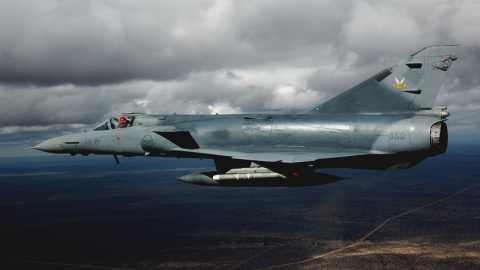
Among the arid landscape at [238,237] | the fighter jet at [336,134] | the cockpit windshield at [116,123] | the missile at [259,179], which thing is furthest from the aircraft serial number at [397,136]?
the arid landscape at [238,237]

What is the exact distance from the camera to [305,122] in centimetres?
1605

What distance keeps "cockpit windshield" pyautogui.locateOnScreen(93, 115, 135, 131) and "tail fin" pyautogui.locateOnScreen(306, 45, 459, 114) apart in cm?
1219

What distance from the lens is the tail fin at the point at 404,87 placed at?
14.9m

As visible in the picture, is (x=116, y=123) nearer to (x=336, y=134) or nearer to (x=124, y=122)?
(x=124, y=122)

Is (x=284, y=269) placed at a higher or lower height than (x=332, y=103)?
lower

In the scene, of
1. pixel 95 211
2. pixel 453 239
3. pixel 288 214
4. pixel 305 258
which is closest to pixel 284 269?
pixel 305 258

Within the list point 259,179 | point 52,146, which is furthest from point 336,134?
point 52,146

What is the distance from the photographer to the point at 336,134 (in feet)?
50.0

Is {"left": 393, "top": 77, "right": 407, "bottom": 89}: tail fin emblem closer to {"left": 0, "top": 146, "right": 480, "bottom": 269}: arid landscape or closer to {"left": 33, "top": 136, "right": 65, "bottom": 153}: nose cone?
{"left": 33, "top": 136, "right": 65, "bottom": 153}: nose cone

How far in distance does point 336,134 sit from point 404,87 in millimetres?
4127

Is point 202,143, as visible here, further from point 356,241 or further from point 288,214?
point 288,214

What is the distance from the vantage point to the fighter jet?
46.9 feet

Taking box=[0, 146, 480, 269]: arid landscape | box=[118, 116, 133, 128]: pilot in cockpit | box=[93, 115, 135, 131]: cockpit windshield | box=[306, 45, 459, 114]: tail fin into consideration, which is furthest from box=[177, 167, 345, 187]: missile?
box=[0, 146, 480, 269]: arid landscape

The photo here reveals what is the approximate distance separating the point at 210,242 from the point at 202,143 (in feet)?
451
